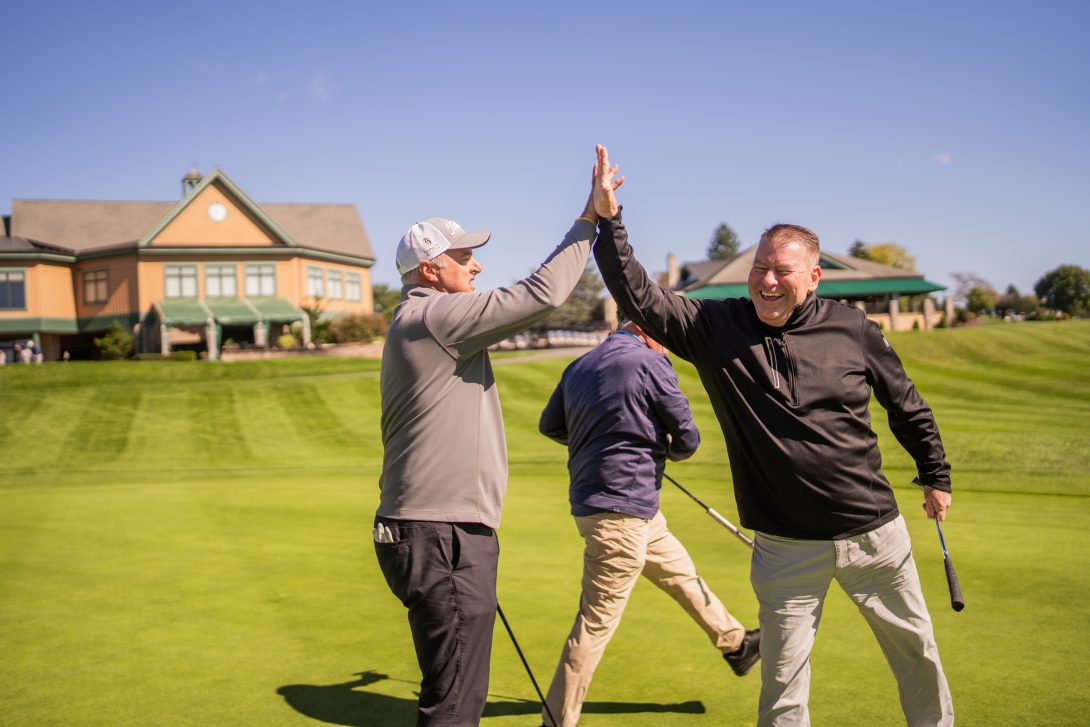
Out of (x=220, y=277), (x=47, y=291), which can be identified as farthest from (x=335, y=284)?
(x=47, y=291)

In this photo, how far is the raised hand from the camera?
3164 mm

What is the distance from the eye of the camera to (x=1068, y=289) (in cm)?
7481

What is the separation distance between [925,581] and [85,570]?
6.78 metres

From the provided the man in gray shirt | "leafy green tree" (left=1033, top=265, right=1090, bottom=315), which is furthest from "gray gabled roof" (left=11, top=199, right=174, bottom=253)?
"leafy green tree" (left=1033, top=265, right=1090, bottom=315)

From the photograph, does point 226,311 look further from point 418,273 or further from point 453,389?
point 453,389

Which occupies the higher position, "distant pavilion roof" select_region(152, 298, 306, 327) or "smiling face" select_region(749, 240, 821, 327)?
"smiling face" select_region(749, 240, 821, 327)

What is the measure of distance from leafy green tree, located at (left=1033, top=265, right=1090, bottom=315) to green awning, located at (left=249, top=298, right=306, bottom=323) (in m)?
62.6

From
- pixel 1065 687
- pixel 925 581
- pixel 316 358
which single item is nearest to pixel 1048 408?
pixel 925 581

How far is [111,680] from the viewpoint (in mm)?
4727

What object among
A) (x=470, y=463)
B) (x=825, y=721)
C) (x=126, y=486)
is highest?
(x=470, y=463)

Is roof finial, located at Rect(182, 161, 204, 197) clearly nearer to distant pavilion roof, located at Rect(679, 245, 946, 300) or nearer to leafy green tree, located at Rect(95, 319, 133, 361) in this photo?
leafy green tree, located at Rect(95, 319, 133, 361)

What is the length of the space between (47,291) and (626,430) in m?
42.2

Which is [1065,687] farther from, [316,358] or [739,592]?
[316,358]

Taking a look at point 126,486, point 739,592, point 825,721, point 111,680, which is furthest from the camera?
point 126,486
